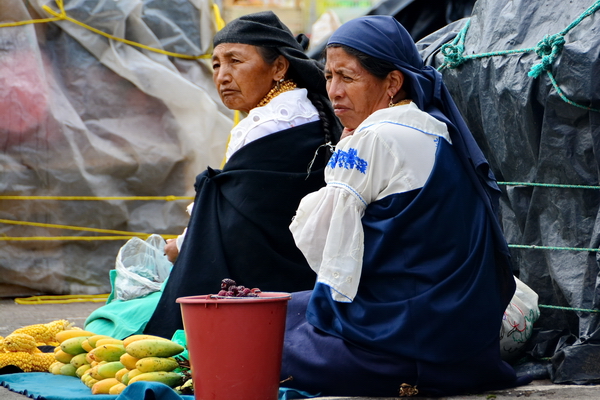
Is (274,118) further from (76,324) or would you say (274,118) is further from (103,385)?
(76,324)

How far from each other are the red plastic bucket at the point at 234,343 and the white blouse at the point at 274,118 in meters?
1.29

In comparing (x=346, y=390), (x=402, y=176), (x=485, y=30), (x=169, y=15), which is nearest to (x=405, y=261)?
(x=402, y=176)

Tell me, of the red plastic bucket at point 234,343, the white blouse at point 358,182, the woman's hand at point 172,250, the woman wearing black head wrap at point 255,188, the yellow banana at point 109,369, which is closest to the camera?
the red plastic bucket at point 234,343

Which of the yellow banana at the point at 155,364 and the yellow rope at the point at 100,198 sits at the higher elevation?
the yellow rope at the point at 100,198

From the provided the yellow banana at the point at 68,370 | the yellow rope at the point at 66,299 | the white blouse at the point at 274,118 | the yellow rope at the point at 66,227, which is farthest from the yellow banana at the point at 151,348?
the yellow rope at the point at 66,227

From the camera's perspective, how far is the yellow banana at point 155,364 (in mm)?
2883

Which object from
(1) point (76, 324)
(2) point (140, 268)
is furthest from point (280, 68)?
(1) point (76, 324)

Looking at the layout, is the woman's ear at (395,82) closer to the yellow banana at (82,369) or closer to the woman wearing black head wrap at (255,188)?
the woman wearing black head wrap at (255,188)

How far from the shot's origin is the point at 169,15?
6734 millimetres

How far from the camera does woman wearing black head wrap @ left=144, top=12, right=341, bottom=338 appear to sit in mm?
3605

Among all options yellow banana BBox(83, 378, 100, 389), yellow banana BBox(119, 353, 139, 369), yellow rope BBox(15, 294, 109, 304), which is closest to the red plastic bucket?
yellow banana BBox(119, 353, 139, 369)

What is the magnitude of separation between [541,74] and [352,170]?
115cm

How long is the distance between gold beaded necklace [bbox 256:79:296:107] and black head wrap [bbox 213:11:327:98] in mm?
69

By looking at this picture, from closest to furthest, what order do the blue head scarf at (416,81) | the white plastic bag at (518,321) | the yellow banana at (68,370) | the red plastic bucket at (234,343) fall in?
the red plastic bucket at (234,343) → the blue head scarf at (416,81) → the white plastic bag at (518,321) → the yellow banana at (68,370)
